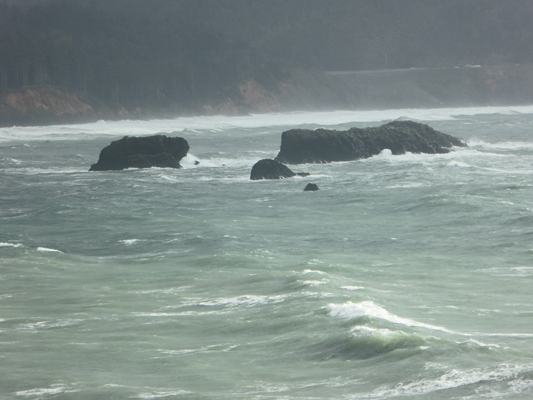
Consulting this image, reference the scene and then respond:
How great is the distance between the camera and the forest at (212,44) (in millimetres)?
104688

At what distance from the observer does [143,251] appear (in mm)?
19219

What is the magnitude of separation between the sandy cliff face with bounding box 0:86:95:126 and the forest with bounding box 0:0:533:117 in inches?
74.0

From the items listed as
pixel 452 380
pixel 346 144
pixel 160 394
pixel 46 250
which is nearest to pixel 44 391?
pixel 160 394

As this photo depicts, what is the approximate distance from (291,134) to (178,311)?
28313 millimetres

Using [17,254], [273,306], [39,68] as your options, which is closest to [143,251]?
[17,254]

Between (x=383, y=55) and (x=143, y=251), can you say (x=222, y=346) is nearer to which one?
(x=143, y=251)

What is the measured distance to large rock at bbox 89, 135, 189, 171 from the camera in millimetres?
39469

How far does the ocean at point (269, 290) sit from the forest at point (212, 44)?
66775 mm

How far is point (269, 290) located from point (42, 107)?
77782 millimetres

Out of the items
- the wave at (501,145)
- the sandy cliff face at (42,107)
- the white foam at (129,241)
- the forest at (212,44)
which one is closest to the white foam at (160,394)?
the white foam at (129,241)

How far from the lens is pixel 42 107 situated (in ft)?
286

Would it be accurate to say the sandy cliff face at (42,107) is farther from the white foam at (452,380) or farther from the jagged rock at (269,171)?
the white foam at (452,380)

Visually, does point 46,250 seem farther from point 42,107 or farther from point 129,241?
point 42,107

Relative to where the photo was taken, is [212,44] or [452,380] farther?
[212,44]
